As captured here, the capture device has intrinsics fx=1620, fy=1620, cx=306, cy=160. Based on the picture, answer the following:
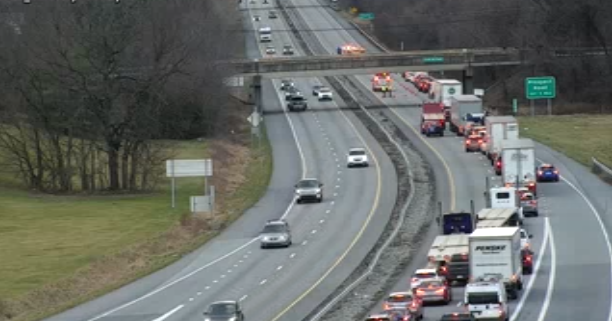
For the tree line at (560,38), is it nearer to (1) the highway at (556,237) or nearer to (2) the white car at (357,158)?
(1) the highway at (556,237)

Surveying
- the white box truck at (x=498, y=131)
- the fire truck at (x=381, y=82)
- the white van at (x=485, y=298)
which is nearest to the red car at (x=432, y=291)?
the white van at (x=485, y=298)

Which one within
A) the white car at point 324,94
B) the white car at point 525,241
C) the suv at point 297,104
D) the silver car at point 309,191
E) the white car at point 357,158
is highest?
the white car at point 324,94

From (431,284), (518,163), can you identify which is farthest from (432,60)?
(431,284)

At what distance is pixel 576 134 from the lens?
398 ft

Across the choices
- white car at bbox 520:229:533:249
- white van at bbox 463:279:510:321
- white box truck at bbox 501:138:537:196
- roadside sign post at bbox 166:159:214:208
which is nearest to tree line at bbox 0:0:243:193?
roadside sign post at bbox 166:159:214:208

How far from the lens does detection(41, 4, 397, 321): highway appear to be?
6097 cm

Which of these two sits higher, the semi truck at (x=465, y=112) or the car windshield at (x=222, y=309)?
the semi truck at (x=465, y=112)

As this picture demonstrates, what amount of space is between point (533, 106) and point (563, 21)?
22.5 metres

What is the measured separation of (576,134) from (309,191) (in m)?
36.6

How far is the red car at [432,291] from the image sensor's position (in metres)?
58.6

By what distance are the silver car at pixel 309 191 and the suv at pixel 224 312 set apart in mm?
36205

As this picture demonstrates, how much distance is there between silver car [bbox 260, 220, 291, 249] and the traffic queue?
290 inches

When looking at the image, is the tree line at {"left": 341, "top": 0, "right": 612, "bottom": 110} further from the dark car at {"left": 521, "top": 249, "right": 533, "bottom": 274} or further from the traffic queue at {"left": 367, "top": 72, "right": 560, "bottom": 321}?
the dark car at {"left": 521, "top": 249, "right": 533, "bottom": 274}

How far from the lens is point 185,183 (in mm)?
105500
